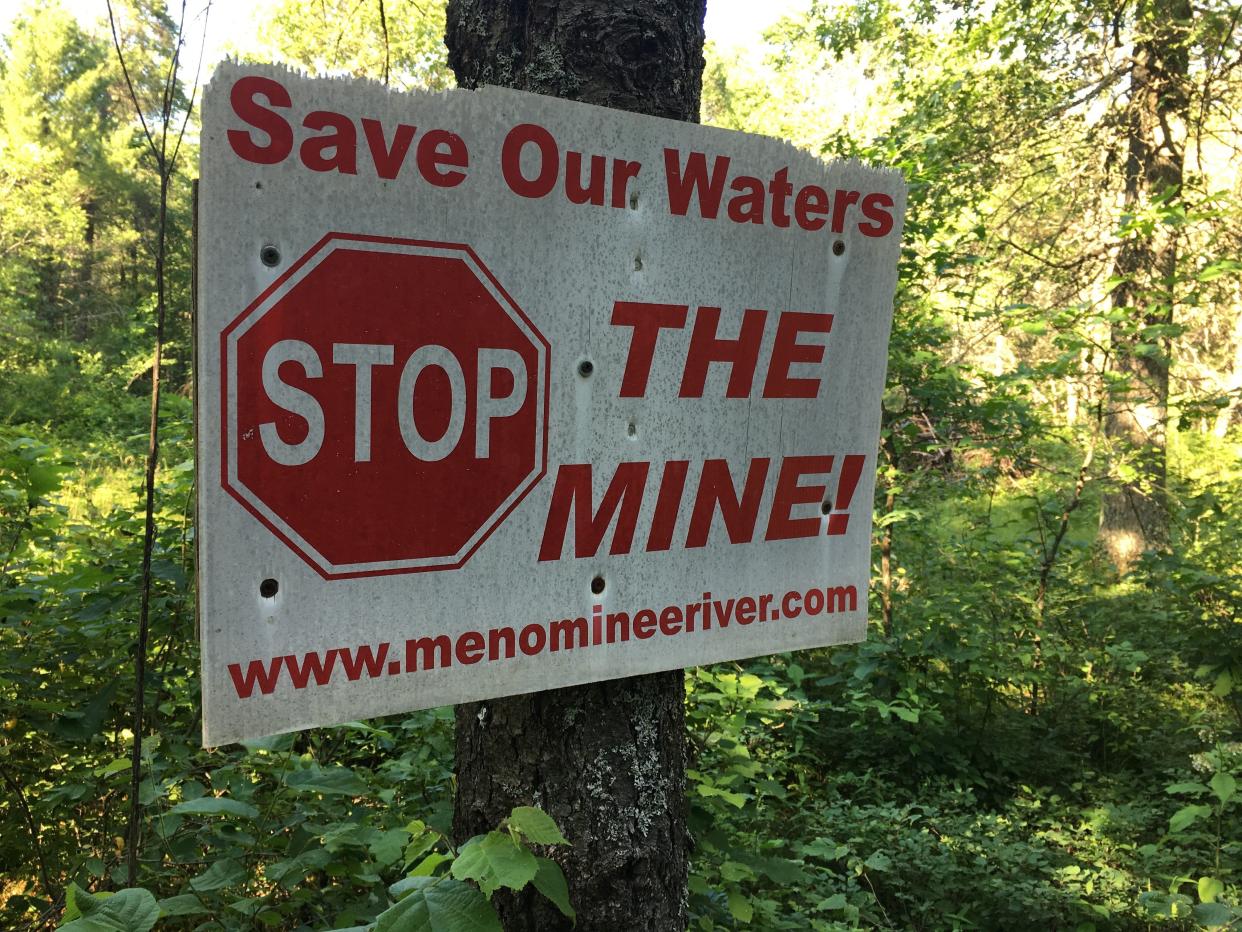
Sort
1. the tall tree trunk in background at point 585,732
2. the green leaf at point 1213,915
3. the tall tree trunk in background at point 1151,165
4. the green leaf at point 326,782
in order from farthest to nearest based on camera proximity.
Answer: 1. the tall tree trunk in background at point 1151,165
2. the green leaf at point 1213,915
3. the green leaf at point 326,782
4. the tall tree trunk in background at point 585,732

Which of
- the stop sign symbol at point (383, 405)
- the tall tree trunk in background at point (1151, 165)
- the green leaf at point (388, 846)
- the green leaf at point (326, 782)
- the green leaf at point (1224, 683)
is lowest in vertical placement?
the green leaf at point (1224, 683)

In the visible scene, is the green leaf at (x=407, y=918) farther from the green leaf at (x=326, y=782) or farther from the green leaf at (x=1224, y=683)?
the green leaf at (x=1224, y=683)

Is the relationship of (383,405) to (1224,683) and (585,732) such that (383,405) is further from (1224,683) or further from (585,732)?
(1224,683)

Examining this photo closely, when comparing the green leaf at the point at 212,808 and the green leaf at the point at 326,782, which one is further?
the green leaf at the point at 326,782

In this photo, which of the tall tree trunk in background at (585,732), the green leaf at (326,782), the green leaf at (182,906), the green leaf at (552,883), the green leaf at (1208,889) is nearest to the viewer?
the green leaf at (552,883)

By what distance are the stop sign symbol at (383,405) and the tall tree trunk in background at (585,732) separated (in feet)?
1.14

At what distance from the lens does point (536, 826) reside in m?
1.02

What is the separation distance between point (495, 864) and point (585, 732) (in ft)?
0.89

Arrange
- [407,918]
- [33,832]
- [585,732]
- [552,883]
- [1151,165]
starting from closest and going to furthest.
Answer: [407,918]
[552,883]
[585,732]
[33,832]
[1151,165]

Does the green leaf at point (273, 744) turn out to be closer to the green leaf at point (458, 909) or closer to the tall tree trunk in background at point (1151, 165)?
the green leaf at point (458, 909)

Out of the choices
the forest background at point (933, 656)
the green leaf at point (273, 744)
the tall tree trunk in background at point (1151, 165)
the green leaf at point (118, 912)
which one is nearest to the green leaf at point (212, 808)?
the forest background at point (933, 656)

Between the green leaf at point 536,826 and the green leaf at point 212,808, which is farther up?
the green leaf at point 536,826

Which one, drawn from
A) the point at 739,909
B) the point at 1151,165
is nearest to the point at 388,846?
the point at 739,909

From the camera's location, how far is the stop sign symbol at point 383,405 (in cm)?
91
